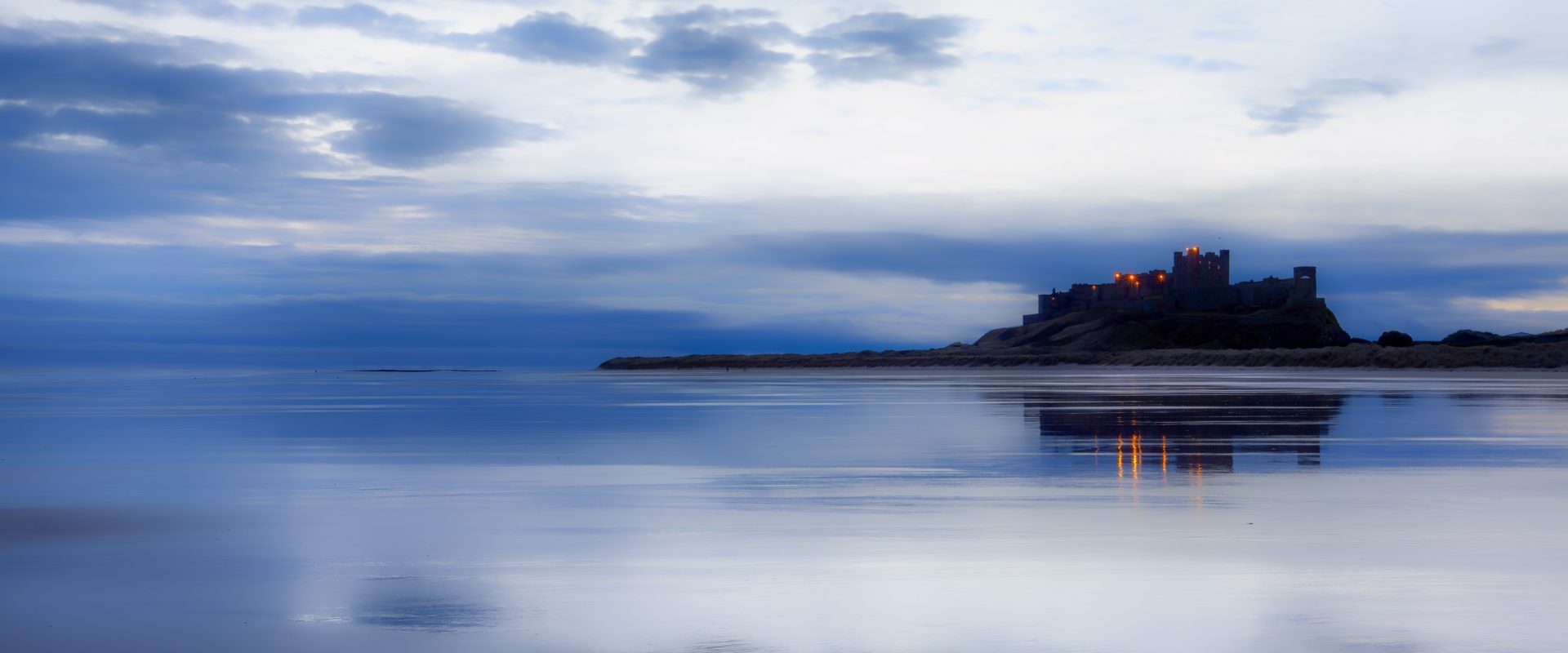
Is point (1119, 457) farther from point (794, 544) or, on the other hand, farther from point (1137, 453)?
point (794, 544)

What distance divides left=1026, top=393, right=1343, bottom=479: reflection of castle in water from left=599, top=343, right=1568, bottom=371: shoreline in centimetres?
5449

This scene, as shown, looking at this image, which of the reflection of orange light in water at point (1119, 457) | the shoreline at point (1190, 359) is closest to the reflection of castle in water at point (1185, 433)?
the reflection of orange light in water at point (1119, 457)

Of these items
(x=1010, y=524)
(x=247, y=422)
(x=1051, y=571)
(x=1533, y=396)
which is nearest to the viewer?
(x=1051, y=571)

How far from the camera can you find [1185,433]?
18438 millimetres

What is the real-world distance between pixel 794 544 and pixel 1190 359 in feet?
373

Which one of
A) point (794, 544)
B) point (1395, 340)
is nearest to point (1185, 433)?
point (794, 544)

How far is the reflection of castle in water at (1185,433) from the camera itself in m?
13.9

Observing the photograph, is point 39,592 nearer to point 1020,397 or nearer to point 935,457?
point 935,457

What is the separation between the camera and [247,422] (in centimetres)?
2359

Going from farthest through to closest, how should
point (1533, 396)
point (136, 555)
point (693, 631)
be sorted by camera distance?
point (1533, 396), point (136, 555), point (693, 631)

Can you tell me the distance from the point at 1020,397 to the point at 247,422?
20398mm

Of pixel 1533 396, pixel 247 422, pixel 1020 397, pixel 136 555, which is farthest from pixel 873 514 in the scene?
pixel 1533 396

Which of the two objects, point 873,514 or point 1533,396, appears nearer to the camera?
point 873,514

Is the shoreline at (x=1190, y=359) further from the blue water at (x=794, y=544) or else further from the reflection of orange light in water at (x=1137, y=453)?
the blue water at (x=794, y=544)
